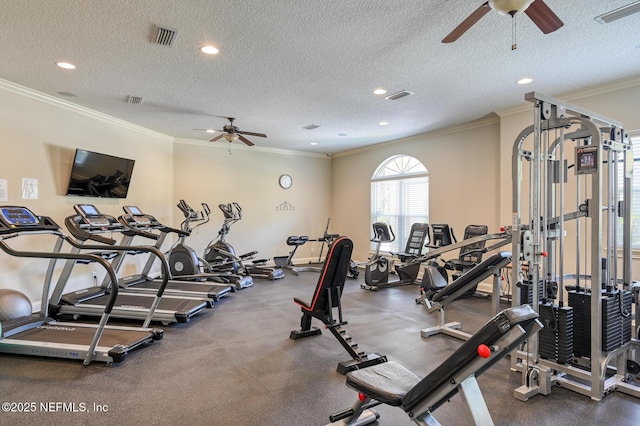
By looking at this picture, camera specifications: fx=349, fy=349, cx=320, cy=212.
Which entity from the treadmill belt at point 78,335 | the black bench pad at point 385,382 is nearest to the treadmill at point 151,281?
the treadmill belt at point 78,335

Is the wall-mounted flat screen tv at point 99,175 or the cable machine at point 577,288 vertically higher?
the wall-mounted flat screen tv at point 99,175

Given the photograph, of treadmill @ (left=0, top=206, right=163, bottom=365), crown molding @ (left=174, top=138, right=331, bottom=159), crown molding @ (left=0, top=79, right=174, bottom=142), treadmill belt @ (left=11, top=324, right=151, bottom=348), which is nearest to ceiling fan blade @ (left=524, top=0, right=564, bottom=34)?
treadmill @ (left=0, top=206, right=163, bottom=365)

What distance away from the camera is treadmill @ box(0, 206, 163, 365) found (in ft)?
9.77

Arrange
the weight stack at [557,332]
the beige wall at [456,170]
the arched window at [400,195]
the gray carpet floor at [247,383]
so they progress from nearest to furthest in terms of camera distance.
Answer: the gray carpet floor at [247,383] → the weight stack at [557,332] → the beige wall at [456,170] → the arched window at [400,195]

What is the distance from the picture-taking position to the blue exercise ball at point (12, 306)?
350 centimetres

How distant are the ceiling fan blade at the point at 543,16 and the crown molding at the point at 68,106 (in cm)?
545

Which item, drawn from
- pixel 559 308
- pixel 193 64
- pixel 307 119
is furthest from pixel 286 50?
pixel 559 308

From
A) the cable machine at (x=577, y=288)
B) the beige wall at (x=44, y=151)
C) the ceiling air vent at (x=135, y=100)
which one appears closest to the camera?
the cable machine at (x=577, y=288)

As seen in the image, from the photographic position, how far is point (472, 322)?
4242mm

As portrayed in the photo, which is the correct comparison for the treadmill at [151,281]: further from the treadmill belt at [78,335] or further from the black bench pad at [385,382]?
the black bench pad at [385,382]

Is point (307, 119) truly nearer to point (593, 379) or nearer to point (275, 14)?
point (275, 14)

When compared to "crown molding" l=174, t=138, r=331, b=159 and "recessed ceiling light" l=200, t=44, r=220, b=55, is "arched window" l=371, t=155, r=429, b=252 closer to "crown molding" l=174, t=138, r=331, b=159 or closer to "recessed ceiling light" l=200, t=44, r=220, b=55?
"crown molding" l=174, t=138, r=331, b=159

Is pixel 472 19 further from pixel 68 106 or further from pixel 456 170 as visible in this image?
pixel 68 106

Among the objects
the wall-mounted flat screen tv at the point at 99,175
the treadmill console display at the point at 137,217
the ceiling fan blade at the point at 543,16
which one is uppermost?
the ceiling fan blade at the point at 543,16
